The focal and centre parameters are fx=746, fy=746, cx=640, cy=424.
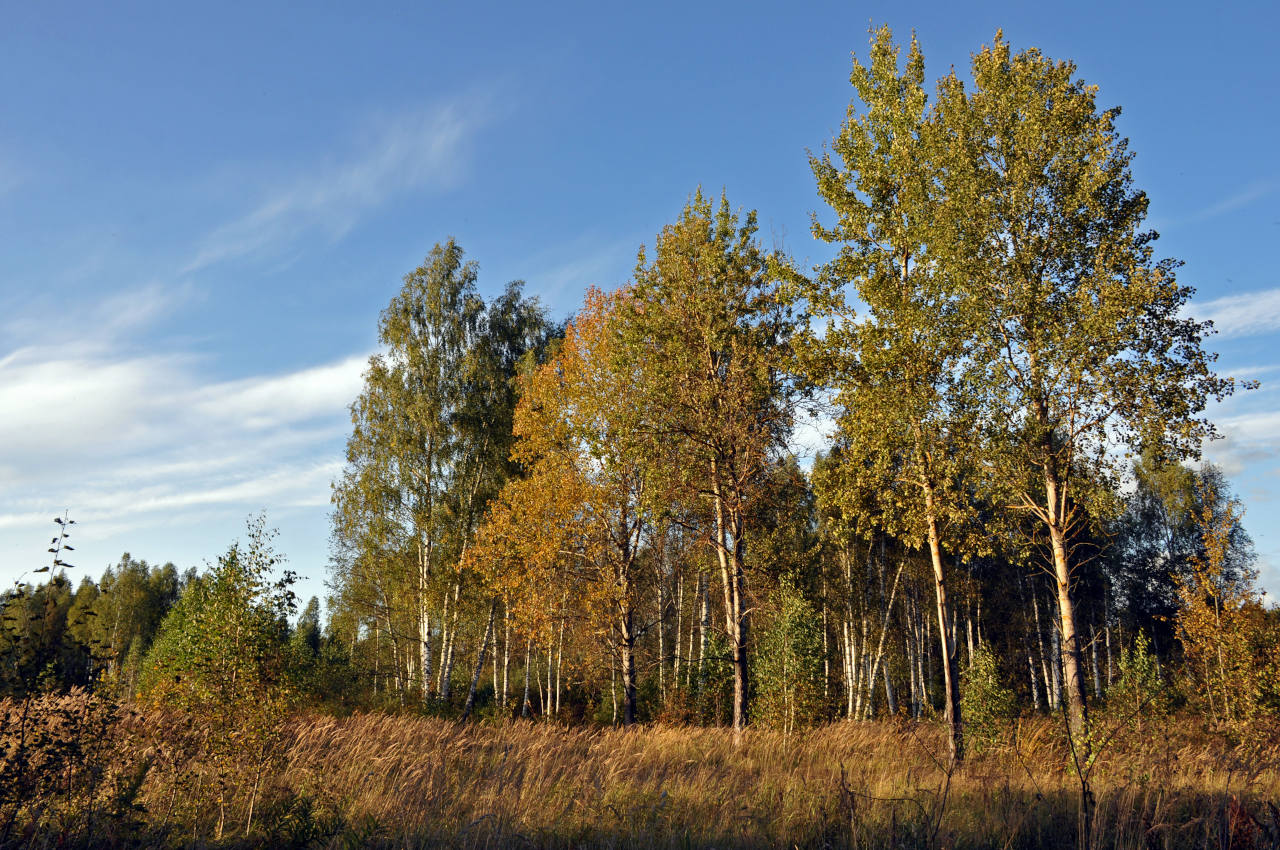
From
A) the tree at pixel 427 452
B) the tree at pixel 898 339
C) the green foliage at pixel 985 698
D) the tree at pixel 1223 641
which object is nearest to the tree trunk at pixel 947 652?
the tree at pixel 898 339

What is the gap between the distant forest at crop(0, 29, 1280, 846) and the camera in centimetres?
1158

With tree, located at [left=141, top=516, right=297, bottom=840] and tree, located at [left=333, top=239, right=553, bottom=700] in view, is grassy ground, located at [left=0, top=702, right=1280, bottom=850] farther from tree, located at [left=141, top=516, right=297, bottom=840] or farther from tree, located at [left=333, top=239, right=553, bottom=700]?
tree, located at [left=333, top=239, right=553, bottom=700]

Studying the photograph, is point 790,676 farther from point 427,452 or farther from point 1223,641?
point 427,452

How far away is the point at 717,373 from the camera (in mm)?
19141

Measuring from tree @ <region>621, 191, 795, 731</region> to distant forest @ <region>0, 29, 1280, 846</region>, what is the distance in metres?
0.09

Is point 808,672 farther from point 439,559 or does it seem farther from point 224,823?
point 439,559

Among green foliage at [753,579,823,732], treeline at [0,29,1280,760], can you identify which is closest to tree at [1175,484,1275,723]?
treeline at [0,29,1280,760]

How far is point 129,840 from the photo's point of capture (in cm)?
703

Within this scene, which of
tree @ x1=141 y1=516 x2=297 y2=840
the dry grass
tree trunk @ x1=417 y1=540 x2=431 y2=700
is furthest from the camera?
tree trunk @ x1=417 y1=540 x2=431 y2=700

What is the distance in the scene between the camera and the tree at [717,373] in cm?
1736

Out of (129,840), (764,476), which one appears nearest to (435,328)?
(764,476)

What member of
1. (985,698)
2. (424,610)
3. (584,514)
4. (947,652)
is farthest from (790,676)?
(424,610)

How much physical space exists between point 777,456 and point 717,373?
263cm

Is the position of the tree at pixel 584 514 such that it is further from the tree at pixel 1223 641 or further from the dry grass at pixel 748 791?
the tree at pixel 1223 641
